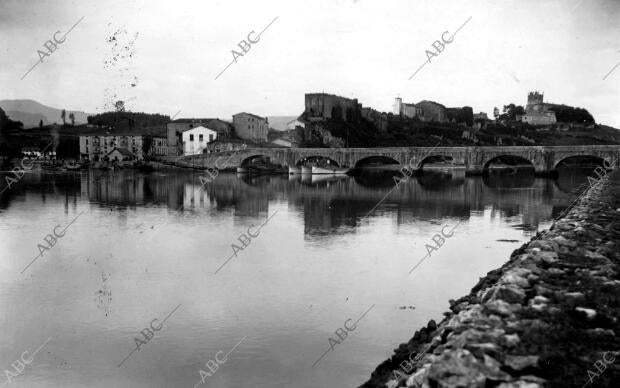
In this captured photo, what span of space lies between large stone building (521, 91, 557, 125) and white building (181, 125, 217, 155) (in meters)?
135

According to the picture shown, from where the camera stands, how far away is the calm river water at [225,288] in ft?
28.8

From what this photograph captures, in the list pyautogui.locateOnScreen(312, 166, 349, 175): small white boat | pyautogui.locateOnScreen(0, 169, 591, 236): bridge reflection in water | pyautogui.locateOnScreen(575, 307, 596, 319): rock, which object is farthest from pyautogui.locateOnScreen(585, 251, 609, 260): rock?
pyautogui.locateOnScreen(312, 166, 349, 175): small white boat

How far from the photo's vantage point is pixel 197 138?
82812mm

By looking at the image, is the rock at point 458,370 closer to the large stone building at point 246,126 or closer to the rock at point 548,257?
the rock at point 548,257

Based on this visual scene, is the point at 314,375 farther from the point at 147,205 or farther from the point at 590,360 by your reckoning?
the point at 147,205

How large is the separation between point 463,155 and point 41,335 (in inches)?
2617

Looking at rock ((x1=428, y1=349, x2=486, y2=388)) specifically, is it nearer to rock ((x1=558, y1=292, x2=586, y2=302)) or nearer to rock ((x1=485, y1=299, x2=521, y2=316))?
rock ((x1=485, y1=299, x2=521, y2=316))

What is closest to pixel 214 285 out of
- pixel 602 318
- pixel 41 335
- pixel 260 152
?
pixel 41 335

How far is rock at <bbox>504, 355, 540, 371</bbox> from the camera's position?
500cm

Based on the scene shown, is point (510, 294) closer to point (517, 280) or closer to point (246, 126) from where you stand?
point (517, 280)

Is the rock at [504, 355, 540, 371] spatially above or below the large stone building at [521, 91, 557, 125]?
below

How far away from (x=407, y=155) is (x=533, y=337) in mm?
69251

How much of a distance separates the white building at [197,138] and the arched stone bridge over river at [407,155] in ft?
18.8

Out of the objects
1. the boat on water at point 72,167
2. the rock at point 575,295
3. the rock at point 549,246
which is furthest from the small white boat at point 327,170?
the rock at point 575,295
